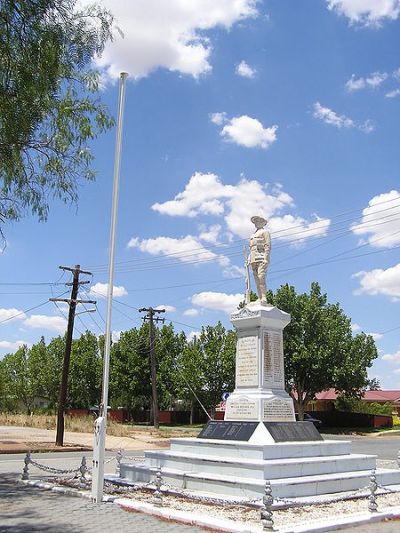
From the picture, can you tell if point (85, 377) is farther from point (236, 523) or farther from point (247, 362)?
point (236, 523)

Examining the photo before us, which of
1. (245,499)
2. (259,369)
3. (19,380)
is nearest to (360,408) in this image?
(19,380)

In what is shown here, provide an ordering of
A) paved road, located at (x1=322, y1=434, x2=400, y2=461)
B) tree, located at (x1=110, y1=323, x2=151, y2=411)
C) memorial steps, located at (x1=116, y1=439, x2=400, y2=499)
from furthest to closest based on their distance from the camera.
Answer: tree, located at (x1=110, y1=323, x2=151, y2=411) < paved road, located at (x1=322, y1=434, x2=400, y2=461) < memorial steps, located at (x1=116, y1=439, x2=400, y2=499)

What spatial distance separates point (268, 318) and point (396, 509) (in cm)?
550

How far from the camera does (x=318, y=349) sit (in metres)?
40.7

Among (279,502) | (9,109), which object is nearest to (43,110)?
(9,109)

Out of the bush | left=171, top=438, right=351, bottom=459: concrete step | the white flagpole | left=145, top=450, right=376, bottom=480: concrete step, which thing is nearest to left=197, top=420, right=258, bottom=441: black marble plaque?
left=171, top=438, right=351, bottom=459: concrete step

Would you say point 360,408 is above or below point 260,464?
above

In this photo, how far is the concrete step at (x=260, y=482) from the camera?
10.6m

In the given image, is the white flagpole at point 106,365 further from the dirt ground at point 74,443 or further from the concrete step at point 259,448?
the dirt ground at point 74,443

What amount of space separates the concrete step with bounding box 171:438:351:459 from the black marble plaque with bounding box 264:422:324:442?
1.14 feet

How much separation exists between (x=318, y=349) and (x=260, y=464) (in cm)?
3051

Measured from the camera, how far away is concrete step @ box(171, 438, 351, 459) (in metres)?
11.9

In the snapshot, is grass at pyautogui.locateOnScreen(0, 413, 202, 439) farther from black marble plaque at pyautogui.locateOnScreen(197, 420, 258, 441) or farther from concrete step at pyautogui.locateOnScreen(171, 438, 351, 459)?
concrete step at pyautogui.locateOnScreen(171, 438, 351, 459)

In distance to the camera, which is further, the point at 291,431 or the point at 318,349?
the point at 318,349
